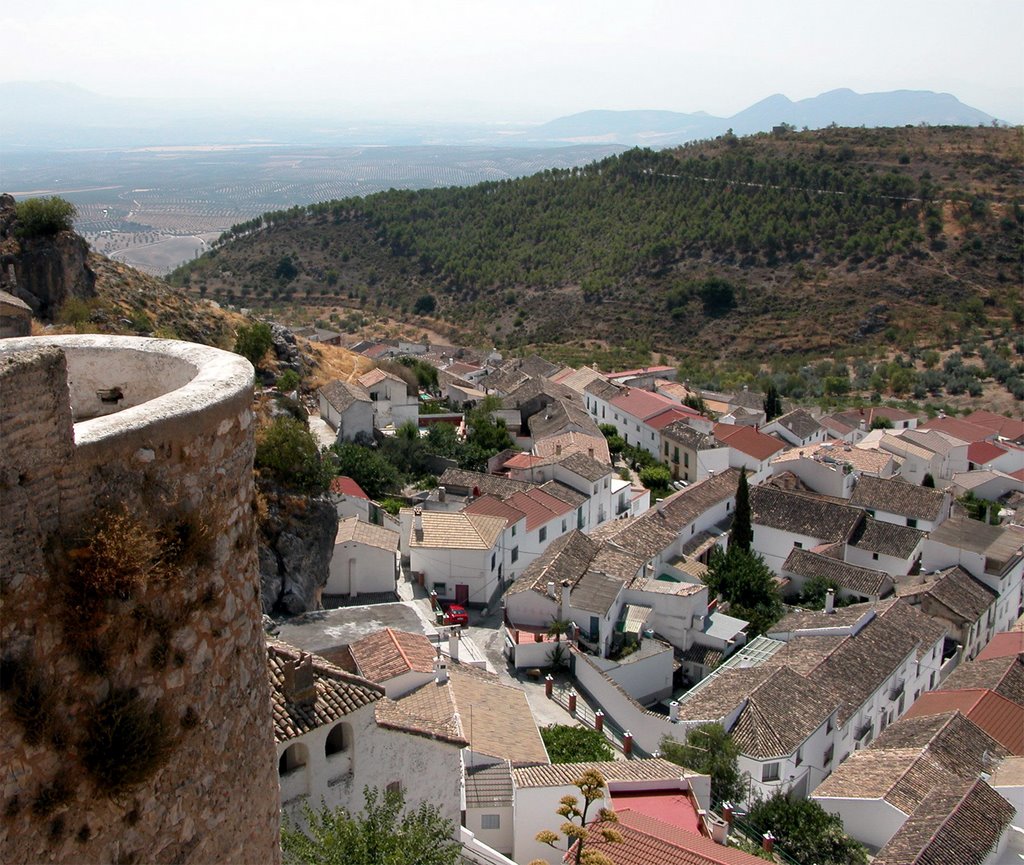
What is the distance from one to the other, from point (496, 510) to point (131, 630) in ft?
86.4

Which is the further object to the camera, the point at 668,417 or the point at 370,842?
the point at 668,417

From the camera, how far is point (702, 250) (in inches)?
3150

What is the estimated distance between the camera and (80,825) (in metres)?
3.51

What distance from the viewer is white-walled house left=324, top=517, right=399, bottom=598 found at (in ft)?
81.9

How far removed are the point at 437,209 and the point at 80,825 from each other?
98.2m

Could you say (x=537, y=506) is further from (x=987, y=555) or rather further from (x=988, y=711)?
(x=987, y=555)

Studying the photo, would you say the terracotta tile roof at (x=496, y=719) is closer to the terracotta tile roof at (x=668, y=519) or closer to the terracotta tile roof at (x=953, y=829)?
the terracotta tile roof at (x=953, y=829)

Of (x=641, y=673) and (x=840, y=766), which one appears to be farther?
(x=641, y=673)

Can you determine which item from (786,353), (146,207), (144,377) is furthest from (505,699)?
(146,207)

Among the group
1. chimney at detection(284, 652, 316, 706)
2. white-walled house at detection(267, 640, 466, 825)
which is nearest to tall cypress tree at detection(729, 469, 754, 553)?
white-walled house at detection(267, 640, 466, 825)

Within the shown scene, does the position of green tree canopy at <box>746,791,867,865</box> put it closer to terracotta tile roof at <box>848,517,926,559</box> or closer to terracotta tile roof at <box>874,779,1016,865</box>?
terracotta tile roof at <box>874,779,1016,865</box>

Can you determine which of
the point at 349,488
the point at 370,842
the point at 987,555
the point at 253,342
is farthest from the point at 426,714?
the point at 987,555

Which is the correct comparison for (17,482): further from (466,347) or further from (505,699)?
(466,347)

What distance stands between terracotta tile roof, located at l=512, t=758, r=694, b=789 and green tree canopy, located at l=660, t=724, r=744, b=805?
1.09 m
